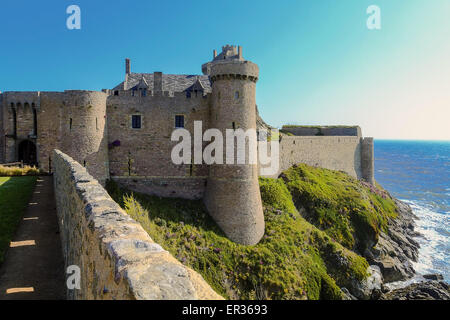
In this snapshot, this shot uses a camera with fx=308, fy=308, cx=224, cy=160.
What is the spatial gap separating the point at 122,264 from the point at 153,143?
2139cm

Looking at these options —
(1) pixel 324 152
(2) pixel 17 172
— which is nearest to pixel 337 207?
(1) pixel 324 152

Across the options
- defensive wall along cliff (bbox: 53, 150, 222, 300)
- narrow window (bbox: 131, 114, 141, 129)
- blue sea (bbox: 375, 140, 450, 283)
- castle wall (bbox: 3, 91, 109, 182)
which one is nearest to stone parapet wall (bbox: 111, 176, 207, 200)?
castle wall (bbox: 3, 91, 109, 182)

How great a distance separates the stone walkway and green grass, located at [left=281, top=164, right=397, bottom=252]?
20645mm

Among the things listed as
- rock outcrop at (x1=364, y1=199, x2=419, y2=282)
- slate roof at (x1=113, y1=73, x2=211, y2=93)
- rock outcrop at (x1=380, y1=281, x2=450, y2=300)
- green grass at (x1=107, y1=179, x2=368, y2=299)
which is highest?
slate roof at (x1=113, y1=73, x2=211, y2=93)

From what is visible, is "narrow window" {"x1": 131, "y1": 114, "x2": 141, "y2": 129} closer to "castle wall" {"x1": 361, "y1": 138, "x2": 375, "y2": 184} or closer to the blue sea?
the blue sea

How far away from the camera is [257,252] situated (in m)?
20.2

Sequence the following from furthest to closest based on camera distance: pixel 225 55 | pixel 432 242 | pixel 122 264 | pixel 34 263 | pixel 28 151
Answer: pixel 225 55 < pixel 432 242 < pixel 28 151 < pixel 34 263 < pixel 122 264

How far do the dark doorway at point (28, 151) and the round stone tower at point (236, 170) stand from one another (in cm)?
1428

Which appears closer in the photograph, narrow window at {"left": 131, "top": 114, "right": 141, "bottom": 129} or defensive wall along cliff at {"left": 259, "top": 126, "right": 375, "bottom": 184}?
narrow window at {"left": 131, "top": 114, "right": 141, "bottom": 129}

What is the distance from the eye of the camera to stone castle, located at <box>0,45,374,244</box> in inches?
844

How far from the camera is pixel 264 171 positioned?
1086 inches

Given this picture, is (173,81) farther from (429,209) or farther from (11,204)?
(429,209)

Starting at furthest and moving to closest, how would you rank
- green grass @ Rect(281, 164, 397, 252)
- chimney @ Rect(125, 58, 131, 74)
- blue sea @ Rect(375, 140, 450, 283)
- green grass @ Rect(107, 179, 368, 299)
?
chimney @ Rect(125, 58, 131, 74) → blue sea @ Rect(375, 140, 450, 283) → green grass @ Rect(281, 164, 397, 252) → green grass @ Rect(107, 179, 368, 299)
